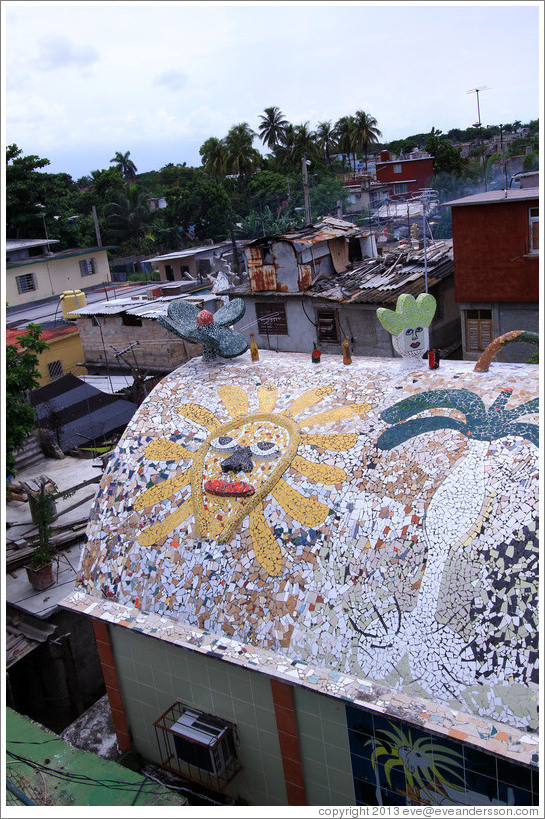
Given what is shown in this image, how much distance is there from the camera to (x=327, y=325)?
1017 inches

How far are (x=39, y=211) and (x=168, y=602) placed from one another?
39391mm

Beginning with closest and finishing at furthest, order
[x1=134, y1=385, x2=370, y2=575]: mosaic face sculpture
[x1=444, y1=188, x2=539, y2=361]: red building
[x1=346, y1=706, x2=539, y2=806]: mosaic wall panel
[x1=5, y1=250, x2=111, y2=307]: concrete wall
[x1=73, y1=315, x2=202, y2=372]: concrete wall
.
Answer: [x1=346, y1=706, x2=539, y2=806]: mosaic wall panel
[x1=134, y1=385, x2=370, y2=575]: mosaic face sculpture
[x1=444, y1=188, x2=539, y2=361]: red building
[x1=73, y1=315, x2=202, y2=372]: concrete wall
[x1=5, y1=250, x2=111, y2=307]: concrete wall

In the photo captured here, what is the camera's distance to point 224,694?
10492mm

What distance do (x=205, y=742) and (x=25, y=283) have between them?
3539cm

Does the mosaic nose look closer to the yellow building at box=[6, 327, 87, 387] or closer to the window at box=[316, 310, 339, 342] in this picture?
the window at box=[316, 310, 339, 342]

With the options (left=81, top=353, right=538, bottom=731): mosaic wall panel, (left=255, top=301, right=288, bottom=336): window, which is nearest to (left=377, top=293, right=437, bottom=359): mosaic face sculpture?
(left=81, top=353, right=538, bottom=731): mosaic wall panel

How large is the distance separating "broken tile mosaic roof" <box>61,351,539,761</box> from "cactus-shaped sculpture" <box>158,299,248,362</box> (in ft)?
4.38

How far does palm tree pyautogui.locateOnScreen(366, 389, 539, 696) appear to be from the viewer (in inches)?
339

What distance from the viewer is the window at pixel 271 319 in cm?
2694

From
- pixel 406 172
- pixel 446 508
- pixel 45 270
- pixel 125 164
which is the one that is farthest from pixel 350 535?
Result: pixel 125 164

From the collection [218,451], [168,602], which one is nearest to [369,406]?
[218,451]

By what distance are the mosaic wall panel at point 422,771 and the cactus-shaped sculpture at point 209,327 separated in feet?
24.4

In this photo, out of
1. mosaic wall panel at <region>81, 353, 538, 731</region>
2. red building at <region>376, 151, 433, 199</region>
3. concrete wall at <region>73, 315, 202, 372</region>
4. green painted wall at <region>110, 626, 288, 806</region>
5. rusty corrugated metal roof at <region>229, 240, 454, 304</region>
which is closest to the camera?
mosaic wall panel at <region>81, 353, 538, 731</region>

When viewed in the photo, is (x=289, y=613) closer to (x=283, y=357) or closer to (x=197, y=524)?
(x=197, y=524)
